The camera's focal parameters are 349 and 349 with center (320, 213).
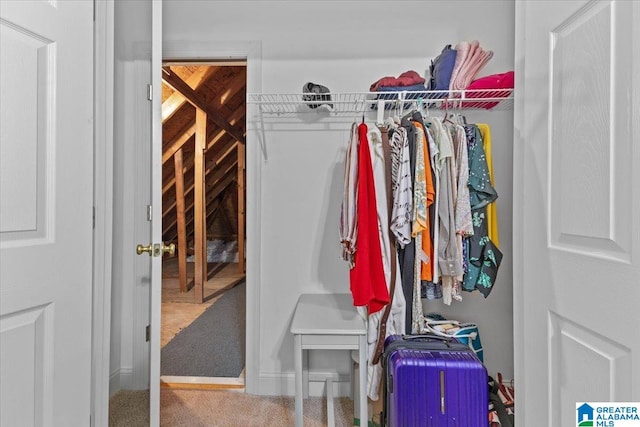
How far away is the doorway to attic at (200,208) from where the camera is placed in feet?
8.87

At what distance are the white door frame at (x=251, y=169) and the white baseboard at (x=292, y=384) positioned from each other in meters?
0.05

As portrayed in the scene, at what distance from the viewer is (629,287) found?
75 cm

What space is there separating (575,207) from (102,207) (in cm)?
174

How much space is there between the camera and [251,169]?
2.28 meters

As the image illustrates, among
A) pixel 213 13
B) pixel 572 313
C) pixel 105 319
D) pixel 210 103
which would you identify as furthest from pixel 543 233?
pixel 210 103

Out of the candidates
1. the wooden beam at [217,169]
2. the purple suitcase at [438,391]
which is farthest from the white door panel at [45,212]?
the wooden beam at [217,169]

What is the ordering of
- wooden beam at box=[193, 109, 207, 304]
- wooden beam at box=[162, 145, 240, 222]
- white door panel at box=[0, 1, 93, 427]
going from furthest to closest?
1. wooden beam at box=[162, 145, 240, 222]
2. wooden beam at box=[193, 109, 207, 304]
3. white door panel at box=[0, 1, 93, 427]

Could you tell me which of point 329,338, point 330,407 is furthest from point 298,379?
point 330,407

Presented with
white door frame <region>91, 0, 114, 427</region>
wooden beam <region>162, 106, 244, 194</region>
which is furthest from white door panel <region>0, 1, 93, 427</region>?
wooden beam <region>162, 106, 244, 194</region>

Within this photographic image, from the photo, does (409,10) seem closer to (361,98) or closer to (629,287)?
(361,98)

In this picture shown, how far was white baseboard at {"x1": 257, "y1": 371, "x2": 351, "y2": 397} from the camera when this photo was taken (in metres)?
2.24

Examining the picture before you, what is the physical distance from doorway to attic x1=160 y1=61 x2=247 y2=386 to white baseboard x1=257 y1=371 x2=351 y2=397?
248 millimetres

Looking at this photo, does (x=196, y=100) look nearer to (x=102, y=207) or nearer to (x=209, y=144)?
(x=209, y=144)

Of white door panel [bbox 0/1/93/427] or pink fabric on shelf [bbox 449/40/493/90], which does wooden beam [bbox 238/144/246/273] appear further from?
white door panel [bbox 0/1/93/427]
